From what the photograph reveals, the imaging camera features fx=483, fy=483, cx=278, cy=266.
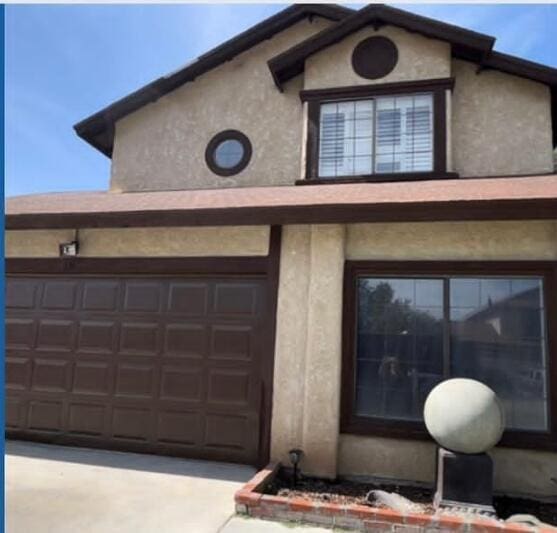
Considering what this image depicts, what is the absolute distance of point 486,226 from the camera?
19.1ft

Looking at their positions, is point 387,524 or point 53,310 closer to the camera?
point 387,524

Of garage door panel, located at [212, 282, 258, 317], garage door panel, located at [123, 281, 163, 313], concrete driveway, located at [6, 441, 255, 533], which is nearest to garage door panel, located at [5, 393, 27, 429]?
concrete driveway, located at [6, 441, 255, 533]

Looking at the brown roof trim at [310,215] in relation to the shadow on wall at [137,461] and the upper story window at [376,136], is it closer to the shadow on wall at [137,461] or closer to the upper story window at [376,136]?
the upper story window at [376,136]

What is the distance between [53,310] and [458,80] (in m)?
7.49

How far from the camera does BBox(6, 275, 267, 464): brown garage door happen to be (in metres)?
6.46

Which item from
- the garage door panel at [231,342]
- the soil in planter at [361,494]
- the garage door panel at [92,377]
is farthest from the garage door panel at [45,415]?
the soil in planter at [361,494]

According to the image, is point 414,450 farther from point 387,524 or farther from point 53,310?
point 53,310

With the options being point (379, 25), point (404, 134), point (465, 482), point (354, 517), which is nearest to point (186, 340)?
point (354, 517)

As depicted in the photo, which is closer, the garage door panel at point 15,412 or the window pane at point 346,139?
the garage door panel at point 15,412

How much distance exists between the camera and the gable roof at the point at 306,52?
Answer: 25.3 feet

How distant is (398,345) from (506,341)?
1.24 metres

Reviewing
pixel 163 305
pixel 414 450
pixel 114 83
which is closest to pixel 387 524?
pixel 414 450

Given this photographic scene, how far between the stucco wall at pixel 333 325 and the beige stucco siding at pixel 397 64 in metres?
3.41

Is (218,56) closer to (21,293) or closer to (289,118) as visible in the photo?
(289,118)
